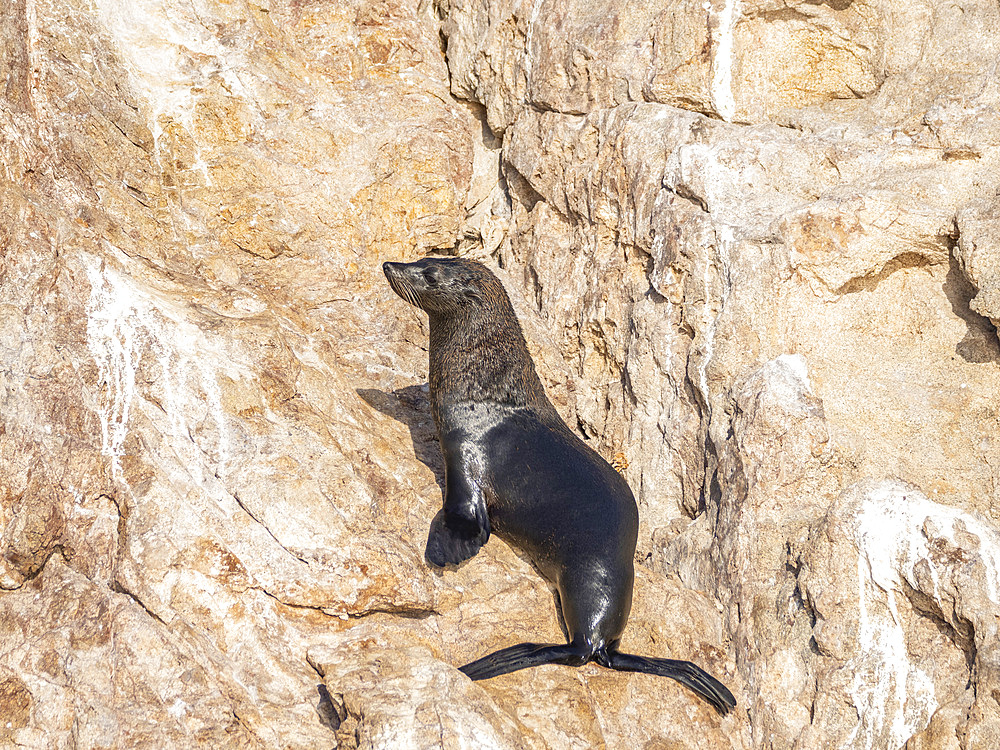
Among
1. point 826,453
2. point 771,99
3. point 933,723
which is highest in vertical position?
point 771,99

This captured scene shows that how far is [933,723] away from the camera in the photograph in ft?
14.8

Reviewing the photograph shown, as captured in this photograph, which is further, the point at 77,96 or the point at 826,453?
the point at 77,96

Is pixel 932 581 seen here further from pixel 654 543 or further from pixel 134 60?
pixel 134 60

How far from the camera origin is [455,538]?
17.2ft

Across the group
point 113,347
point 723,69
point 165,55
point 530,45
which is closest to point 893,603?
point 723,69

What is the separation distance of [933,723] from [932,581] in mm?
653

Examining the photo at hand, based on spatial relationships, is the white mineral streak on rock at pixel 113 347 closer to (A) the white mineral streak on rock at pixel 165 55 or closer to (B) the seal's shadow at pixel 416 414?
(B) the seal's shadow at pixel 416 414

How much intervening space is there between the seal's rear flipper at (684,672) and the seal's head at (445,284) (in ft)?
7.54

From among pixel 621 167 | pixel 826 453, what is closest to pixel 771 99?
pixel 621 167

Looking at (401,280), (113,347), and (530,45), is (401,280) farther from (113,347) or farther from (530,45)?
(530,45)

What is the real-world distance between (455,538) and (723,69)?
12.3ft

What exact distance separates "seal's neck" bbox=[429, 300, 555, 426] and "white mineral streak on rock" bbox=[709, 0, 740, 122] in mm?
2087

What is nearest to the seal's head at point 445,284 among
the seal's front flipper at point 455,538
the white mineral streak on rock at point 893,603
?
the seal's front flipper at point 455,538

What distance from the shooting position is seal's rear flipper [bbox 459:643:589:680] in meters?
4.68
